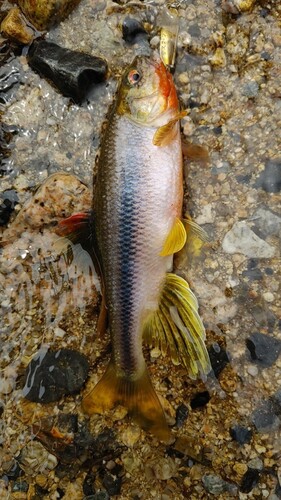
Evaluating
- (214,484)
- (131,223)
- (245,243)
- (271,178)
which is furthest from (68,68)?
(214,484)

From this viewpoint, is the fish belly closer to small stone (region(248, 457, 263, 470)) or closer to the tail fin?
the tail fin

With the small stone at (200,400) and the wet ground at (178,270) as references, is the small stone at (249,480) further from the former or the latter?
the small stone at (200,400)

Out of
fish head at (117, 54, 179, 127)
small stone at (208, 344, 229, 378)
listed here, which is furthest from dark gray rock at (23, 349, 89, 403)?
fish head at (117, 54, 179, 127)

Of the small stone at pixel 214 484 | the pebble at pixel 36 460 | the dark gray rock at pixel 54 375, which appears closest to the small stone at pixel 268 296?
the small stone at pixel 214 484

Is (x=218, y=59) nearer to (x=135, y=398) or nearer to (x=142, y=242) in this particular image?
(x=142, y=242)

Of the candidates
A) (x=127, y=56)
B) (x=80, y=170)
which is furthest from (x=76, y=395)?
(x=127, y=56)

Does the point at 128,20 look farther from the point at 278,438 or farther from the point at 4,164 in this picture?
the point at 278,438
